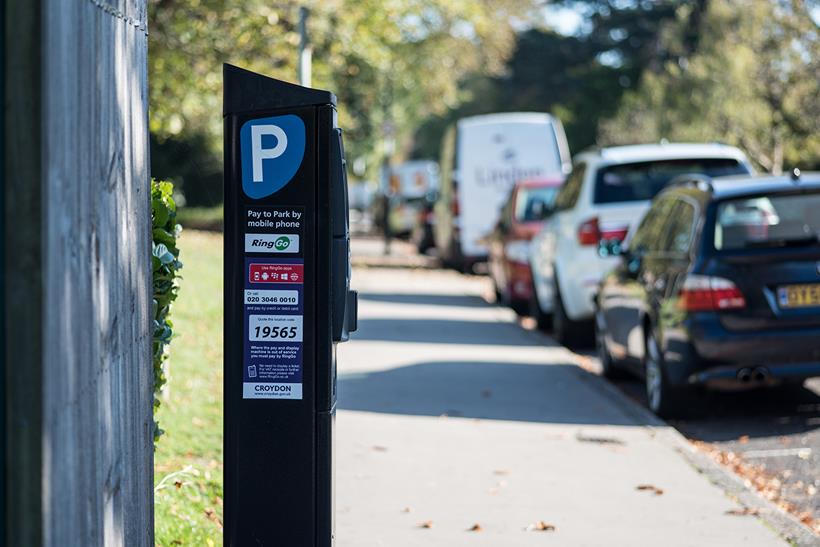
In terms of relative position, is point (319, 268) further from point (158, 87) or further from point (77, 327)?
point (158, 87)

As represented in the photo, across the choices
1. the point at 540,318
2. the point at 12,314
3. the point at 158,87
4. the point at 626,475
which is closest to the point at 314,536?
the point at 12,314

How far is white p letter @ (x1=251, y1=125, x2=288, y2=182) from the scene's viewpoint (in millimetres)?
5117

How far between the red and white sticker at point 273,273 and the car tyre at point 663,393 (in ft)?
18.0

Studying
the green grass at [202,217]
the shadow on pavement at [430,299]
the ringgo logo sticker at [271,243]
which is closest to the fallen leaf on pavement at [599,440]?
the ringgo logo sticker at [271,243]

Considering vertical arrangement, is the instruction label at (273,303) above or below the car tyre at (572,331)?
above

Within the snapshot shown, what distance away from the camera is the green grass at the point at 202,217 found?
4304 cm

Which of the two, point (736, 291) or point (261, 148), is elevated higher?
point (261, 148)

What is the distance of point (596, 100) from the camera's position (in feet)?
206

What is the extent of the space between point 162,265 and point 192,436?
2893mm

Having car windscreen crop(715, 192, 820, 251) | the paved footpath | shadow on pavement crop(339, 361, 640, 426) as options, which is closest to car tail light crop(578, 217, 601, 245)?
the paved footpath

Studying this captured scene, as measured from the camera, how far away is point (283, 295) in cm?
515

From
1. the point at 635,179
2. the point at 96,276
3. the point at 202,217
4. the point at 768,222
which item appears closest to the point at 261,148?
the point at 96,276

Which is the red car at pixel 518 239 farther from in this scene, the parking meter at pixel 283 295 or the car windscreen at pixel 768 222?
the parking meter at pixel 283 295

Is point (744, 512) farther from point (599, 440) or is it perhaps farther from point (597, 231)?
point (597, 231)
